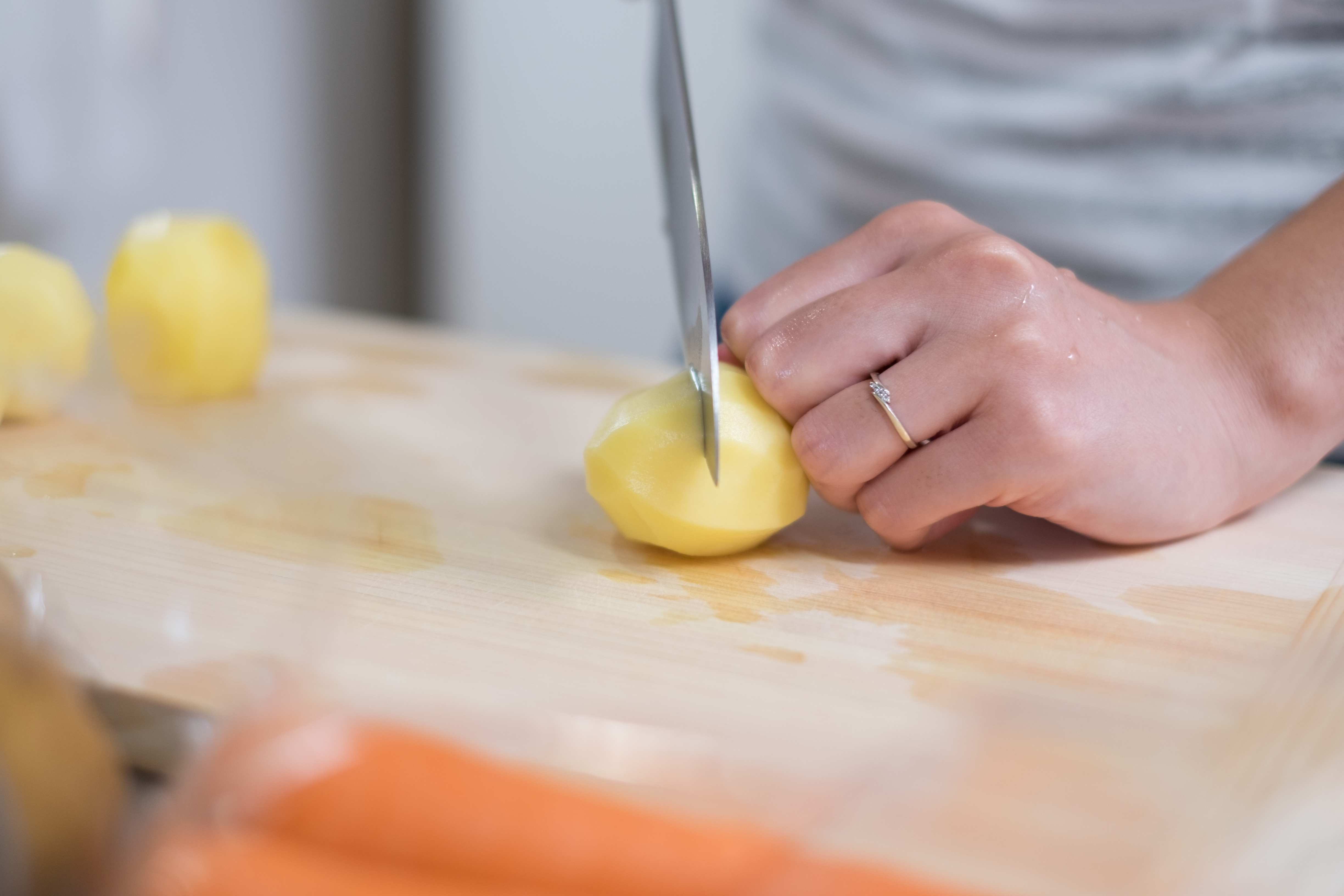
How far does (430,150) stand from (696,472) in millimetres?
2519

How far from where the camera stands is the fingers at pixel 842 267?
0.87 metres

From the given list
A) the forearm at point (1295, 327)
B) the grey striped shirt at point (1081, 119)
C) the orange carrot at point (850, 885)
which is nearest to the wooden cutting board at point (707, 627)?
the orange carrot at point (850, 885)

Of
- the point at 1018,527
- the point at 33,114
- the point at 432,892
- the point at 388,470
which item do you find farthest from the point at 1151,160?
the point at 33,114

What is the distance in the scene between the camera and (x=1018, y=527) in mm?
927

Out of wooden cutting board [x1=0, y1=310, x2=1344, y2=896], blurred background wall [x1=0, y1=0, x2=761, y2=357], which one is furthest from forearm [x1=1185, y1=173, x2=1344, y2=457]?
blurred background wall [x1=0, y1=0, x2=761, y2=357]

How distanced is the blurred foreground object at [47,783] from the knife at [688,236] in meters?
0.42

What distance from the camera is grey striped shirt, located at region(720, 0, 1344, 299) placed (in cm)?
119

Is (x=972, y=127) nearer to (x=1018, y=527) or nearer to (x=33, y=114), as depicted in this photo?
(x=1018, y=527)

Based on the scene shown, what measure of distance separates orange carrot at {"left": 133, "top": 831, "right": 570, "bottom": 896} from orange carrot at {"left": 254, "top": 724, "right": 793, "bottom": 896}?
0.7 inches

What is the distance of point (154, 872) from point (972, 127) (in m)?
1.30

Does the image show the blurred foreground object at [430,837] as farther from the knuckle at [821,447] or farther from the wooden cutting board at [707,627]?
the knuckle at [821,447]

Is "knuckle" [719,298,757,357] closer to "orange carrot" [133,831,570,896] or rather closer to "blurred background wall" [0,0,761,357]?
"orange carrot" [133,831,570,896]

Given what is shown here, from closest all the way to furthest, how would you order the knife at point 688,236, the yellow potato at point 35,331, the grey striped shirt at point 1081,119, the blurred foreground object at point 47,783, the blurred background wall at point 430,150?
the blurred foreground object at point 47,783 → the knife at point 688,236 → the yellow potato at point 35,331 → the grey striped shirt at point 1081,119 → the blurred background wall at point 430,150

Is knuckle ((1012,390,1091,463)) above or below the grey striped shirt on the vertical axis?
below
